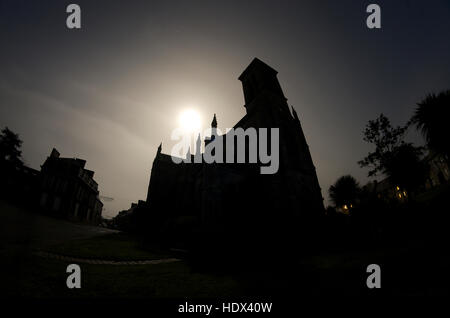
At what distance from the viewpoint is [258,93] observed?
24.8 m

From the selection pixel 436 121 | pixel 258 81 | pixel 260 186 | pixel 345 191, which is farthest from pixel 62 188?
pixel 345 191

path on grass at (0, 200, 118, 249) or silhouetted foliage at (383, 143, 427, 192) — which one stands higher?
silhouetted foliage at (383, 143, 427, 192)

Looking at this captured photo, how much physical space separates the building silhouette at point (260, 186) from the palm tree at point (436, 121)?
9.85m

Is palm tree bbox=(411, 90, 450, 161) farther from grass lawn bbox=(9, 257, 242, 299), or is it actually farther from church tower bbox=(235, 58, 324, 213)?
grass lawn bbox=(9, 257, 242, 299)

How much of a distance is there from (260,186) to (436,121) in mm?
15859

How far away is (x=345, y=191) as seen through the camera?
3859 cm

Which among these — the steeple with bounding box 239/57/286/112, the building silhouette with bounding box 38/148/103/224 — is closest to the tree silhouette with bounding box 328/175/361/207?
the steeple with bounding box 239/57/286/112

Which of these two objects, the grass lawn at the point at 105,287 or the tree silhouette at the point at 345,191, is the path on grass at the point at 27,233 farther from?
the tree silhouette at the point at 345,191

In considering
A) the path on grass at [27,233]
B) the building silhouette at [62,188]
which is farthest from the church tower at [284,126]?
the building silhouette at [62,188]

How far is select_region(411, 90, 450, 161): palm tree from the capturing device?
1450cm

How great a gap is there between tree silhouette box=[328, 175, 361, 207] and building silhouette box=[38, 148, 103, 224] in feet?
180
